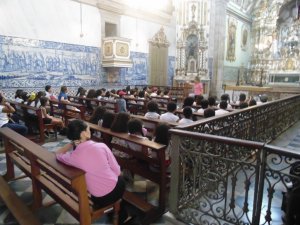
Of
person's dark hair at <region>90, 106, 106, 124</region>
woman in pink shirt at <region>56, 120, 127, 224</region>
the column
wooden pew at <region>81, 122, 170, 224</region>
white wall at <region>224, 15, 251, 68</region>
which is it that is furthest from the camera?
white wall at <region>224, 15, 251, 68</region>

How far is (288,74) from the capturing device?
15617 millimetres

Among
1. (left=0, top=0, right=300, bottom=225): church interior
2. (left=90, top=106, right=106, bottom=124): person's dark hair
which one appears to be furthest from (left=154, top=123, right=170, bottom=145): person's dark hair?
(left=90, top=106, right=106, bottom=124): person's dark hair

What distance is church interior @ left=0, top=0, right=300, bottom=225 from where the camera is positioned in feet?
8.11

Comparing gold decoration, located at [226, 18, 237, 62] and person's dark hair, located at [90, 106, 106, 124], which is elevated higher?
gold decoration, located at [226, 18, 237, 62]

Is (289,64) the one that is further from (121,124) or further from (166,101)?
(121,124)

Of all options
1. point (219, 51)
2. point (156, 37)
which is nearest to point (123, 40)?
point (156, 37)

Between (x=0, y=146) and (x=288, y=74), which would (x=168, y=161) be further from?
(x=288, y=74)

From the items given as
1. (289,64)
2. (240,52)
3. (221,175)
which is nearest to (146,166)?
(221,175)

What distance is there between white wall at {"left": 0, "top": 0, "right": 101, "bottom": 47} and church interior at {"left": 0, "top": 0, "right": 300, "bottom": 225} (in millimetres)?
38

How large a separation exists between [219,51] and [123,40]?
6054 mm

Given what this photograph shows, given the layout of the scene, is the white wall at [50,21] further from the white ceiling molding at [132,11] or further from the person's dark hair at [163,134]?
the person's dark hair at [163,134]

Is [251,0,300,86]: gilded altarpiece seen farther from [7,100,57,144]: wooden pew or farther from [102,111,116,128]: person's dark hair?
[102,111,116,128]: person's dark hair

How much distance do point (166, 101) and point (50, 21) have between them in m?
5.24

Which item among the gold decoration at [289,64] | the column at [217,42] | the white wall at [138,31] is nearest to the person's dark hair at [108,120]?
the white wall at [138,31]
